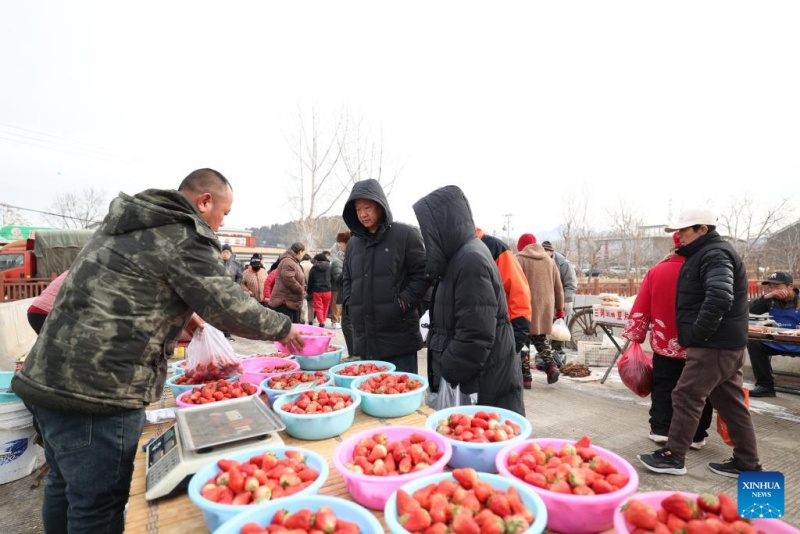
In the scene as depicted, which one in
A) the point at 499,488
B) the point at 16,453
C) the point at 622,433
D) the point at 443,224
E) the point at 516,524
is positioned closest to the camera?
the point at 516,524

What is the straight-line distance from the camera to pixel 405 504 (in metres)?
1.17

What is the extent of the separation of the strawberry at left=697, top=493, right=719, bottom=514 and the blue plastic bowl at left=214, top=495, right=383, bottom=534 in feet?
2.81

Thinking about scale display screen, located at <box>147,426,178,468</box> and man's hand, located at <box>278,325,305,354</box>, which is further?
man's hand, located at <box>278,325,305,354</box>

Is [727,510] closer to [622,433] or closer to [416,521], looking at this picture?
[416,521]

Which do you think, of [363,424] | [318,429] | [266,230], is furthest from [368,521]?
[266,230]

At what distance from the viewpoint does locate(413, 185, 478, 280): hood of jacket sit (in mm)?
2508

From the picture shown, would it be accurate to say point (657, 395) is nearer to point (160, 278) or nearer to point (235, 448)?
point (235, 448)

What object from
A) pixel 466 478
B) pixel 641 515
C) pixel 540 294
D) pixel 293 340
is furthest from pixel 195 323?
pixel 540 294

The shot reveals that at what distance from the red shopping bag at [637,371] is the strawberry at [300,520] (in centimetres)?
363

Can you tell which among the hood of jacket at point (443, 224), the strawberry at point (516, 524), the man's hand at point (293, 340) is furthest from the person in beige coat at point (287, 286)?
the strawberry at point (516, 524)

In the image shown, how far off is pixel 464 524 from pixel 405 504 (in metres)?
0.18

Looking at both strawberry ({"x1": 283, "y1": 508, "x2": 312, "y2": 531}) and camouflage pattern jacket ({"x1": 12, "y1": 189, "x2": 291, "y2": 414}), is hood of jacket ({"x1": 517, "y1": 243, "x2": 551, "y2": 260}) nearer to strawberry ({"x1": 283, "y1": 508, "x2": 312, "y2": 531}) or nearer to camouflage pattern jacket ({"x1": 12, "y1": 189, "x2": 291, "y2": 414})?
camouflage pattern jacket ({"x1": 12, "y1": 189, "x2": 291, "y2": 414})

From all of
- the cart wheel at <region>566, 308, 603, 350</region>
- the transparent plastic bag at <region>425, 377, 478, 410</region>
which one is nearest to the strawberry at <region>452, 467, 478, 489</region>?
the transparent plastic bag at <region>425, 377, 478, 410</region>

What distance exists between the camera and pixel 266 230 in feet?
253
